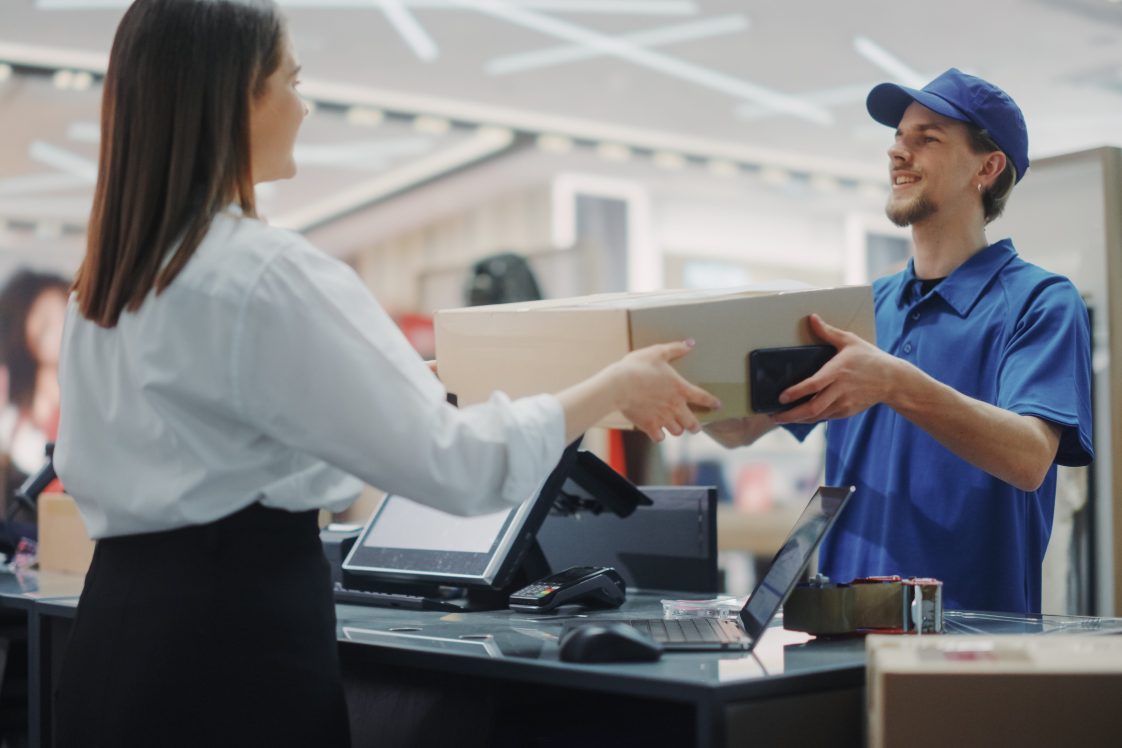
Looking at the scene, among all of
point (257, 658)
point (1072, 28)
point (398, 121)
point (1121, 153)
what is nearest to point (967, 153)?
point (1121, 153)

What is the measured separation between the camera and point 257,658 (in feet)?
4.21

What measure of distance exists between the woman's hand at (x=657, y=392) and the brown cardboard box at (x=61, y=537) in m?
1.78

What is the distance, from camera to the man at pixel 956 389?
1.84 meters

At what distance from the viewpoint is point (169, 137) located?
1312mm

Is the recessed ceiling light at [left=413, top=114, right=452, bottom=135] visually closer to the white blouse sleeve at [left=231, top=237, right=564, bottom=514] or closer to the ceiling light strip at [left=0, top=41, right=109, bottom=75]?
the ceiling light strip at [left=0, top=41, right=109, bottom=75]

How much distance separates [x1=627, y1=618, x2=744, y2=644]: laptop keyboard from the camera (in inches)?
58.2

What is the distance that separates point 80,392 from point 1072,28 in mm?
6211

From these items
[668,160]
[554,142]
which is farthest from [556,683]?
[668,160]

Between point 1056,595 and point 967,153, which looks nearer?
point 967,153

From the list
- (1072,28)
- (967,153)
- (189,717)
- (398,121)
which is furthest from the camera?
(398,121)

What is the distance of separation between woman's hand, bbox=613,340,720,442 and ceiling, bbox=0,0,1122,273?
4.66m

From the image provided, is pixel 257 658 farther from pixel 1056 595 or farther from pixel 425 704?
pixel 1056 595

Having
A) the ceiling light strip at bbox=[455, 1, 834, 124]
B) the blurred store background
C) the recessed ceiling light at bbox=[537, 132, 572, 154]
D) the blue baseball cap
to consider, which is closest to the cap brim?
the blue baseball cap

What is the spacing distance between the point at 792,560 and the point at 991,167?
105cm
